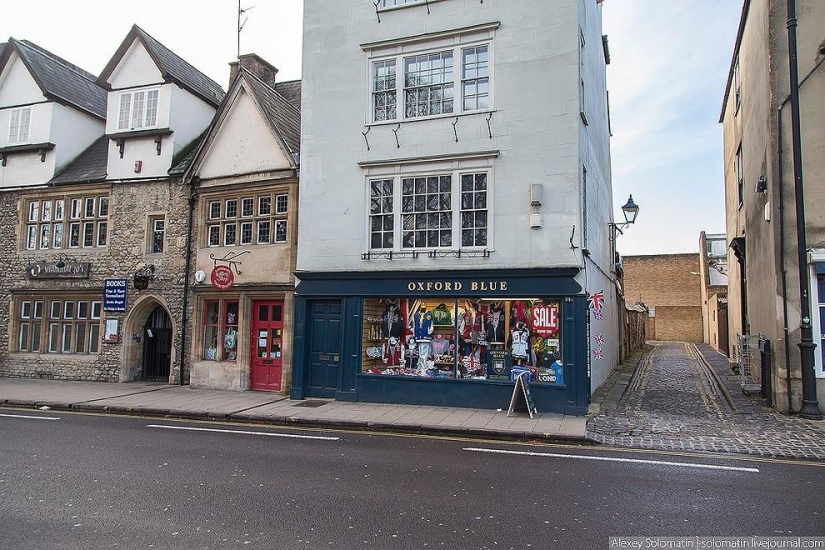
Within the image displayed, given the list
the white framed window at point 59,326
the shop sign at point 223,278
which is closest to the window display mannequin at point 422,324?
the shop sign at point 223,278

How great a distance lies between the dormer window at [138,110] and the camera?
60.0ft

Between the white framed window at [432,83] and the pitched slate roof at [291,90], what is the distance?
5.89m

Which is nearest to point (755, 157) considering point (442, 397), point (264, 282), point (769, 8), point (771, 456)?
point (769, 8)

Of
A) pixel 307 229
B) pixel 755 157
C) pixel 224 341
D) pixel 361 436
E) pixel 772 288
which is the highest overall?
pixel 755 157

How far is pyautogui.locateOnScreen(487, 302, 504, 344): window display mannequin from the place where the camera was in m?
13.2

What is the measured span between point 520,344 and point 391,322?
3.26 meters

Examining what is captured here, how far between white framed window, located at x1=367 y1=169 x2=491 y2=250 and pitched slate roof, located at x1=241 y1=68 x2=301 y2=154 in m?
3.46

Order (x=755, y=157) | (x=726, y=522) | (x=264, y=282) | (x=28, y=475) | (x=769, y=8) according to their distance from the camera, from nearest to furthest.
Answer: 1. (x=726, y=522)
2. (x=28, y=475)
3. (x=769, y=8)
4. (x=755, y=157)
5. (x=264, y=282)

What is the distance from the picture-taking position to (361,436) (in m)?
10.5

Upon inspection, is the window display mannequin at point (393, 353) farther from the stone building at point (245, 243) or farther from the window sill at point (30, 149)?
the window sill at point (30, 149)

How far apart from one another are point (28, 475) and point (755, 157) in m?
16.5

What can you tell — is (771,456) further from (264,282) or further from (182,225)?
(182,225)

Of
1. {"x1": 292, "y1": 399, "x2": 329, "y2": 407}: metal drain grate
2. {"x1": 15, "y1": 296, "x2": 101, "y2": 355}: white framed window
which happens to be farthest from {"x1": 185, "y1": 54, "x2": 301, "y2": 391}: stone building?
{"x1": 15, "y1": 296, "x2": 101, "y2": 355}: white framed window

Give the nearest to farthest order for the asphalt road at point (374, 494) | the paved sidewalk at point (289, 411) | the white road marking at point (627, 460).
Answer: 1. the asphalt road at point (374, 494)
2. the white road marking at point (627, 460)
3. the paved sidewalk at point (289, 411)
